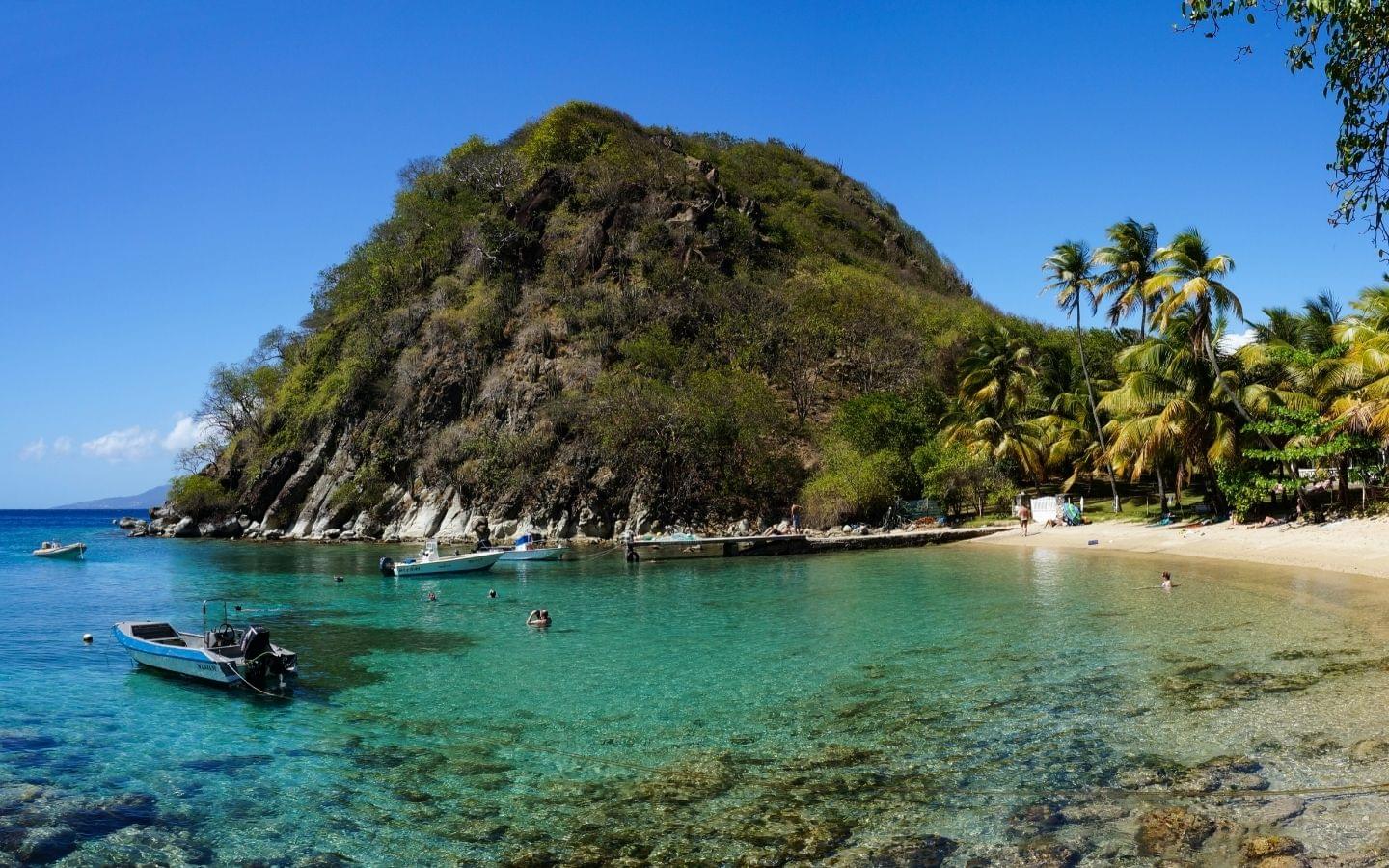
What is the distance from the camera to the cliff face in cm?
6075

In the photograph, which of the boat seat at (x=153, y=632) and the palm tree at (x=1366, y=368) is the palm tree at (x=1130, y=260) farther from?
the boat seat at (x=153, y=632)

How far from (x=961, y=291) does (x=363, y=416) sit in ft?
222

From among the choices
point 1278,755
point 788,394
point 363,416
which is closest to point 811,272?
point 788,394

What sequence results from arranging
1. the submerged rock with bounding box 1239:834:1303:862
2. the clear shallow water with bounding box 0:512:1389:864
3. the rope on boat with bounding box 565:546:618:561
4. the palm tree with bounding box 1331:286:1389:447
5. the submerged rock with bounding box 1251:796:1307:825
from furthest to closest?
the rope on boat with bounding box 565:546:618:561
the palm tree with bounding box 1331:286:1389:447
the clear shallow water with bounding box 0:512:1389:864
the submerged rock with bounding box 1251:796:1307:825
the submerged rock with bounding box 1239:834:1303:862

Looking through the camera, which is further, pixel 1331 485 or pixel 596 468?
pixel 596 468

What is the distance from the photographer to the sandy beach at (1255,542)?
27.6 m

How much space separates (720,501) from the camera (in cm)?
5859

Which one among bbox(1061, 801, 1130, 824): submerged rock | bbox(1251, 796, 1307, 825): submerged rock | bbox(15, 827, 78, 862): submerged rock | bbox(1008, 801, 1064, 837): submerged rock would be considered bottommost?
bbox(15, 827, 78, 862): submerged rock

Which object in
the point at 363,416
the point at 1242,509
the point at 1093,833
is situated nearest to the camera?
the point at 1093,833

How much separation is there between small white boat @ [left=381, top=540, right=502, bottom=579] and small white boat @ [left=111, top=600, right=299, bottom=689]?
62.0ft

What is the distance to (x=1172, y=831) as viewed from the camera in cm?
827

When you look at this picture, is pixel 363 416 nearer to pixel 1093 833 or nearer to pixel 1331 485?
pixel 1331 485

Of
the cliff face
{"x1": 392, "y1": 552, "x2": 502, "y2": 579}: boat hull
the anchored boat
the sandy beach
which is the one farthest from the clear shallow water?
the cliff face

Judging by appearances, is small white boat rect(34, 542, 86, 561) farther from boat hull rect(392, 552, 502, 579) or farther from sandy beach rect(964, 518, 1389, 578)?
sandy beach rect(964, 518, 1389, 578)
